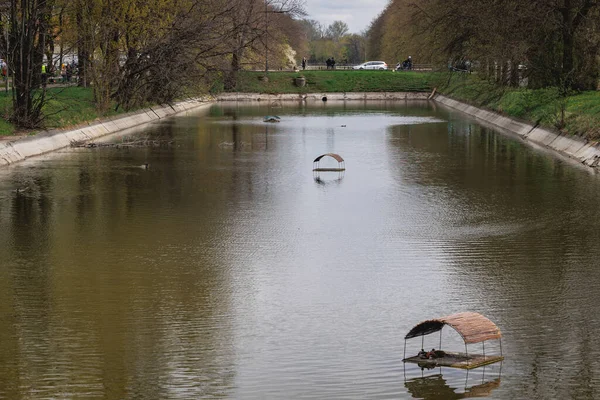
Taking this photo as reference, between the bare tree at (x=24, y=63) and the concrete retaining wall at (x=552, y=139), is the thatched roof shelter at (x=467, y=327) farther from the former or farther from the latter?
the bare tree at (x=24, y=63)

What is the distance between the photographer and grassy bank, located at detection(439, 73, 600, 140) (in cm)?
3850

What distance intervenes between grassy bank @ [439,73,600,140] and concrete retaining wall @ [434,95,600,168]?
0.32m

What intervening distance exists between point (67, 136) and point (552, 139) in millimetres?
19486

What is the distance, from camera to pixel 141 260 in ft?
59.8

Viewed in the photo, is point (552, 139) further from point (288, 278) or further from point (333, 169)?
point (288, 278)

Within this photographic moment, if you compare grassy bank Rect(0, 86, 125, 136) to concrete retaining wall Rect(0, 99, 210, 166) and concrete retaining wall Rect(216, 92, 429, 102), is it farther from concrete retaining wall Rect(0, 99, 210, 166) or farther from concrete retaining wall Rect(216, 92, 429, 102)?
concrete retaining wall Rect(216, 92, 429, 102)

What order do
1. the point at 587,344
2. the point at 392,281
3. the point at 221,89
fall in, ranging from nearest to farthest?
the point at 587,344 < the point at 392,281 < the point at 221,89

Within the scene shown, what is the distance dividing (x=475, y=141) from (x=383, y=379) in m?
34.7

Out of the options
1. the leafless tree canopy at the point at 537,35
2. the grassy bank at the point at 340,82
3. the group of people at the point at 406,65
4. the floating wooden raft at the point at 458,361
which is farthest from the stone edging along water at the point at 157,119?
the group of people at the point at 406,65

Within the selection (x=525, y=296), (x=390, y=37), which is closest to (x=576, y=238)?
(x=525, y=296)

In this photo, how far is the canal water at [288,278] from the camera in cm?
1176

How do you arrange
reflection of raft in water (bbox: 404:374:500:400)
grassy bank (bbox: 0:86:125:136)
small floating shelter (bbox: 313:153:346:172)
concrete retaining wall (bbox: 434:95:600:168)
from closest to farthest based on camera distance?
reflection of raft in water (bbox: 404:374:500:400)
small floating shelter (bbox: 313:153:346:172)
concrete retaining wall (bbox: 434:95:600:168)
grassy bank (bbox: 0:86:125:136)

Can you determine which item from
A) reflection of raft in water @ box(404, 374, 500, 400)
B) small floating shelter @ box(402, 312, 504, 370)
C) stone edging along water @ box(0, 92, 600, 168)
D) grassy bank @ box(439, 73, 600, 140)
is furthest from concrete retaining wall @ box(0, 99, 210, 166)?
reflection of raft in water @ box(404, 374, 500, 400)

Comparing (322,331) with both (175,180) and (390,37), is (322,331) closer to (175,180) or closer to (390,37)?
(175,180)
